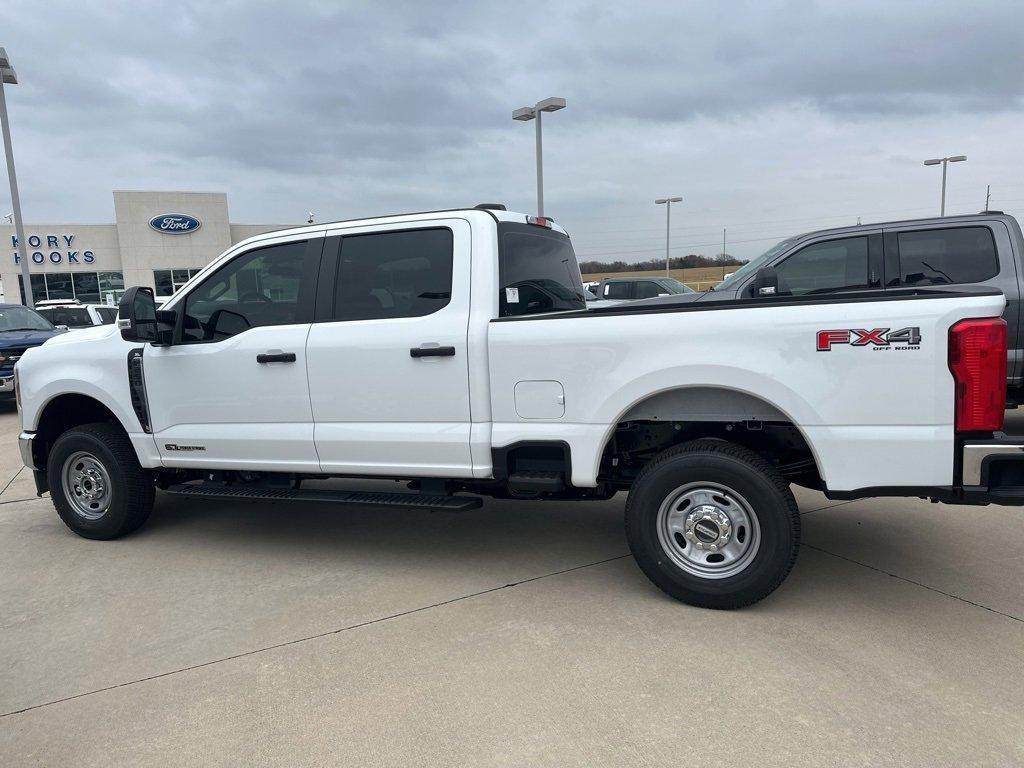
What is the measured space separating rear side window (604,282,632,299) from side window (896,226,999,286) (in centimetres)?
1040

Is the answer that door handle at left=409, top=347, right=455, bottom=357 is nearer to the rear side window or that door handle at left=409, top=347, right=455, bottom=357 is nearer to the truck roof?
the truck roof

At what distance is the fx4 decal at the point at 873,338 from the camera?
3230 millimetres

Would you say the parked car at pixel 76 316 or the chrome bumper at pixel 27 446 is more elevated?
the parked car at pixel 76 316

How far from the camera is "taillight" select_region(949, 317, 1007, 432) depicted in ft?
10.2

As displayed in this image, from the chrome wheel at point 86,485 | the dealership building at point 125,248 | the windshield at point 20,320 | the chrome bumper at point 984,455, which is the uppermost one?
the dealership building at point 125,248

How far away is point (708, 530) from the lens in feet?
12.1

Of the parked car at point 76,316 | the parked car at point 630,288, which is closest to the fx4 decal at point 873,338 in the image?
the parked car at point 630,288

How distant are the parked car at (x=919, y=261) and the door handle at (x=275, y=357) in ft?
10.1

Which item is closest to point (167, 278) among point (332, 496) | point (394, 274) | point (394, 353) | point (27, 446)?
point (27, 446)

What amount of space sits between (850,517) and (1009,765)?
9.28 ft

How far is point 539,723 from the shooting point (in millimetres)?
2832

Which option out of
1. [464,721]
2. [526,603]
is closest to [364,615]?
[526,603]

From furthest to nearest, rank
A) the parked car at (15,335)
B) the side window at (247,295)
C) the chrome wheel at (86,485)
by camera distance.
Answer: the parked car at (15,335), the chrome wheel at (86,485), the side window at (247,295)

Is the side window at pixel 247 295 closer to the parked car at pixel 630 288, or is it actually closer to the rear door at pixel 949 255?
the rear door at pixel 949 255
